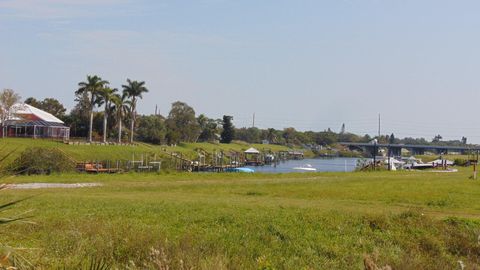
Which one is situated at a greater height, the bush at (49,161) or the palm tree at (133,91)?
the palm tree at (133,91)

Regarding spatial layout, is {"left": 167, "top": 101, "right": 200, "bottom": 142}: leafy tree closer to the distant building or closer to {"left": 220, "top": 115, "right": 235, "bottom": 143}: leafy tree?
{"left": 220, "top": 115, "right": 235, "bottom": 143}: leafy tree

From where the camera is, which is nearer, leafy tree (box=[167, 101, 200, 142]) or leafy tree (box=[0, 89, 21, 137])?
leafy tree (box=[0, 89, 21, 137])

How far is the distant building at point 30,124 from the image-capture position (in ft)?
281

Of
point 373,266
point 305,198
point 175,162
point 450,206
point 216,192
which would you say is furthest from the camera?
point 175,162

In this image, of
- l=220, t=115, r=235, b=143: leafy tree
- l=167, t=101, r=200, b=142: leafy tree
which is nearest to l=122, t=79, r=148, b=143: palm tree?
l=167, t=101, r=200, b=142: leafy tree

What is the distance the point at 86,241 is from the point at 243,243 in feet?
12.6

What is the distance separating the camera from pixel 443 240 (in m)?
16.4

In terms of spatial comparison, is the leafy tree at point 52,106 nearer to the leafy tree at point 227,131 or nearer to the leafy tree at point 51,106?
the leafy tree at point 51,106

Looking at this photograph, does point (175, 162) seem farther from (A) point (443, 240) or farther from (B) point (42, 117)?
(A) point (443, 240)

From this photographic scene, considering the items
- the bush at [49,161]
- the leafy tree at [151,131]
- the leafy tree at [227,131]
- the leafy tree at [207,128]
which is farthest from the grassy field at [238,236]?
the leafy tree at [227,131]

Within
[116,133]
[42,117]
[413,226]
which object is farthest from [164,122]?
[413,226]

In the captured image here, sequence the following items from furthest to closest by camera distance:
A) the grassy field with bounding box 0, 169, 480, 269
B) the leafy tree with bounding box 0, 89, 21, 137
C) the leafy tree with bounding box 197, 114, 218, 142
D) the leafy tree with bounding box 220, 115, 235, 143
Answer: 1. the leafy tree with bounding box 220, 115, 235, 143
2. the leafy tree with bounding box 197, 114, 218, 142
3. the leafy tree with bounding box 0, 89, 21, 137
4. the grassy field with bounding box 0, 169, 480, 269

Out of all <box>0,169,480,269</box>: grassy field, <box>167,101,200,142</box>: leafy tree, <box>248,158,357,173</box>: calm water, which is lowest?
<box>248,158,357,173</box>: calm water

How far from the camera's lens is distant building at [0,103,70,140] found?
85562mm
